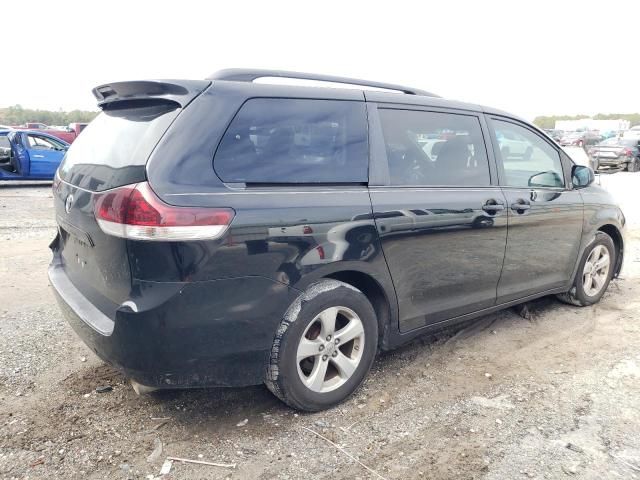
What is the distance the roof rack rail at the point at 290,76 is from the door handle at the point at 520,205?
3.28 feet

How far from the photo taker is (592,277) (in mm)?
4898

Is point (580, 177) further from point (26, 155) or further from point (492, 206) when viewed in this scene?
point (26, 155)

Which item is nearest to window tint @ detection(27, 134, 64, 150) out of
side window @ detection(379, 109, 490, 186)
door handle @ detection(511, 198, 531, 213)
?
side window @ detection(379, 109, 490, 186)

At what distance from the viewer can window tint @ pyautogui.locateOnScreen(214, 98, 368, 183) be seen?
2631 mm

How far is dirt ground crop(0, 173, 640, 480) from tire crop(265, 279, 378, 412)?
0.15m

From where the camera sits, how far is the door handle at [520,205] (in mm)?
3822

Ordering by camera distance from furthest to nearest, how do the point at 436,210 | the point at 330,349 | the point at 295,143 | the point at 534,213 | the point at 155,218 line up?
the point at 534,213, the point at 436,210, the point at 330,349, the point at 295,143, the point at 155,218

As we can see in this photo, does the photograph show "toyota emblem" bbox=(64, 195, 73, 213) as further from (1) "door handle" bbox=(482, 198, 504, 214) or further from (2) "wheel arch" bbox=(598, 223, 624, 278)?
(2) "wheel arch" bbox=(598, 223, 624, 278)

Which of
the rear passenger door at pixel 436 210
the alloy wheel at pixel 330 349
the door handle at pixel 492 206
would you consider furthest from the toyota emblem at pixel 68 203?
the door handle at pixel 492 206

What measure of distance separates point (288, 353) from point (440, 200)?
4.57ft

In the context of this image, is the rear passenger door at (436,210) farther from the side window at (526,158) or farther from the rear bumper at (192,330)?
the rear bumper at (192,330)

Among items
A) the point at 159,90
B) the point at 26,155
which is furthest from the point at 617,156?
the point at 159,90

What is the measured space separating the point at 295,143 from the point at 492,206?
158cm

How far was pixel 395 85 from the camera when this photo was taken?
3.58 metres
